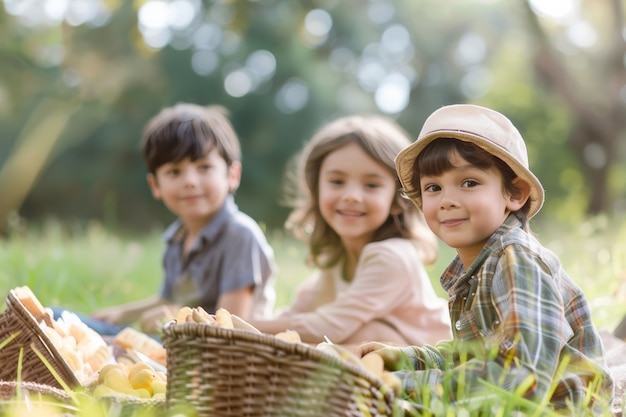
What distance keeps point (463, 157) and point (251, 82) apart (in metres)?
14.2

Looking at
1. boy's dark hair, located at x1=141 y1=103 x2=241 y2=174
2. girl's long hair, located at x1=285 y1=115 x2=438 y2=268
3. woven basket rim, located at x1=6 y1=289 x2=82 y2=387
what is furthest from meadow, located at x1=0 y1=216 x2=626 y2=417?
woven basket rim, located at x1=6 y1=289 x2=82 y2=387

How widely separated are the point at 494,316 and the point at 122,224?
14.0 meters

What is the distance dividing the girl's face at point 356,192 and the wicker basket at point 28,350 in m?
1.49

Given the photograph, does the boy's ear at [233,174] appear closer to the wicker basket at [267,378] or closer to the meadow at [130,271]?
the meadow at [130,271]

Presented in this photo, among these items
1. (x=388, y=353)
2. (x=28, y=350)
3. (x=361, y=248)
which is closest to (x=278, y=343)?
(x=388, y=353)

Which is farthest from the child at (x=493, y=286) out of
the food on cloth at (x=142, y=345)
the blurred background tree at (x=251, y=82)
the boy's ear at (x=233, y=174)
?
the blurred background tree at (x=251, y=82)

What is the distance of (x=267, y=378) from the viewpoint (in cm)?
174

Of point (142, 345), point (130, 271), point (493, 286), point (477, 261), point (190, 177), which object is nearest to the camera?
point (493, 286)

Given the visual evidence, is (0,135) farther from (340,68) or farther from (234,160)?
(234,160)

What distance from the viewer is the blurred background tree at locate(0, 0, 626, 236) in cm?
1460

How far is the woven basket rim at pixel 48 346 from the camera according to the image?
2432 millimetres

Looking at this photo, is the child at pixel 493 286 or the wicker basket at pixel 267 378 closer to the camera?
the wicker basket at pixel 267 378

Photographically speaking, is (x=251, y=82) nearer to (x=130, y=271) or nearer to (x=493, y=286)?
(x=130, y=271)

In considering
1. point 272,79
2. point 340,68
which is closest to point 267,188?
point 272,79
